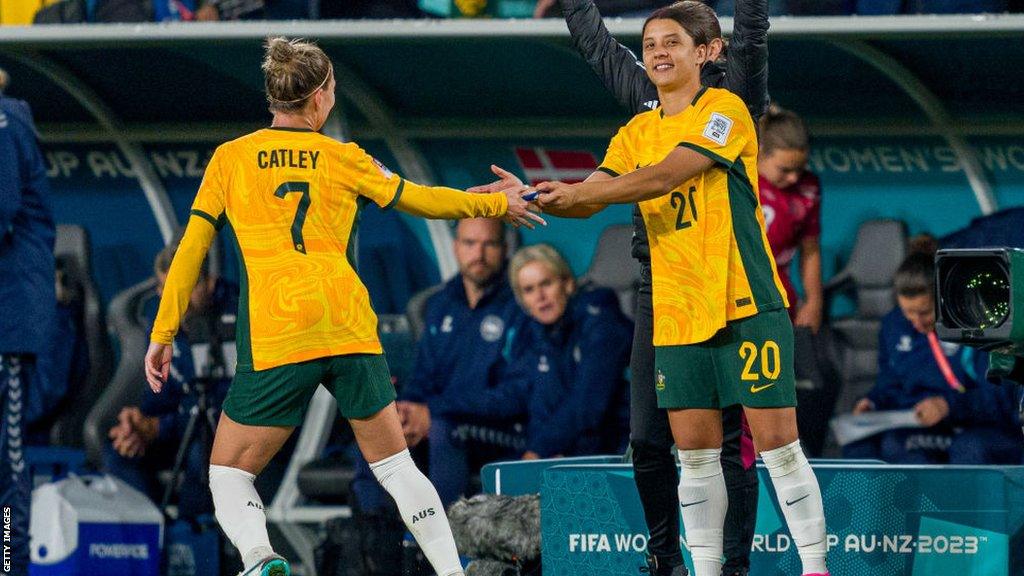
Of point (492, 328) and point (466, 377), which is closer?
point (466, 377)

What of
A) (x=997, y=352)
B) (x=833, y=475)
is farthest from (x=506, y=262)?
(x=997, y=352)

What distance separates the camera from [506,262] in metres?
7.83

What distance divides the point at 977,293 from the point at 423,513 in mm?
1565

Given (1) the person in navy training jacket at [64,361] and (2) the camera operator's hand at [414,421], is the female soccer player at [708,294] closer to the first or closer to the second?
(2) the camera operator's hand at [414,421]

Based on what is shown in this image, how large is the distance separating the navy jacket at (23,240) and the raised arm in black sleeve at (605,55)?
2.12 m

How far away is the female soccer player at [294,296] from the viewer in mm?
4836

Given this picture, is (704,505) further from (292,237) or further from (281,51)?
(281,51)

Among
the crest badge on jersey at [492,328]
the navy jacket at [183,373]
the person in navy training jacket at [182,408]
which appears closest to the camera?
the crest badge on jersey at [492,328]

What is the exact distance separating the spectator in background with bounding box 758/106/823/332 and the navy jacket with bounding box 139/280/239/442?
8.29 ft

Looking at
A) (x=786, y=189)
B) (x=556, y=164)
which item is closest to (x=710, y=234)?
(x=786, y=189)

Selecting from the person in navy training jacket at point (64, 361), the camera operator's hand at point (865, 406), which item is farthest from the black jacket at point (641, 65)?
the person in navy training jacket at point (64, 361)

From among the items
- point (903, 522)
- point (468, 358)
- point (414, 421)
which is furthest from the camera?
point (468, 358)

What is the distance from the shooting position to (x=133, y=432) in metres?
7.91

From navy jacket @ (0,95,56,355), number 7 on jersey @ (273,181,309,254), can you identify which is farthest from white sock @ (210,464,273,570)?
navy jacket @ (0,95,56,355)
